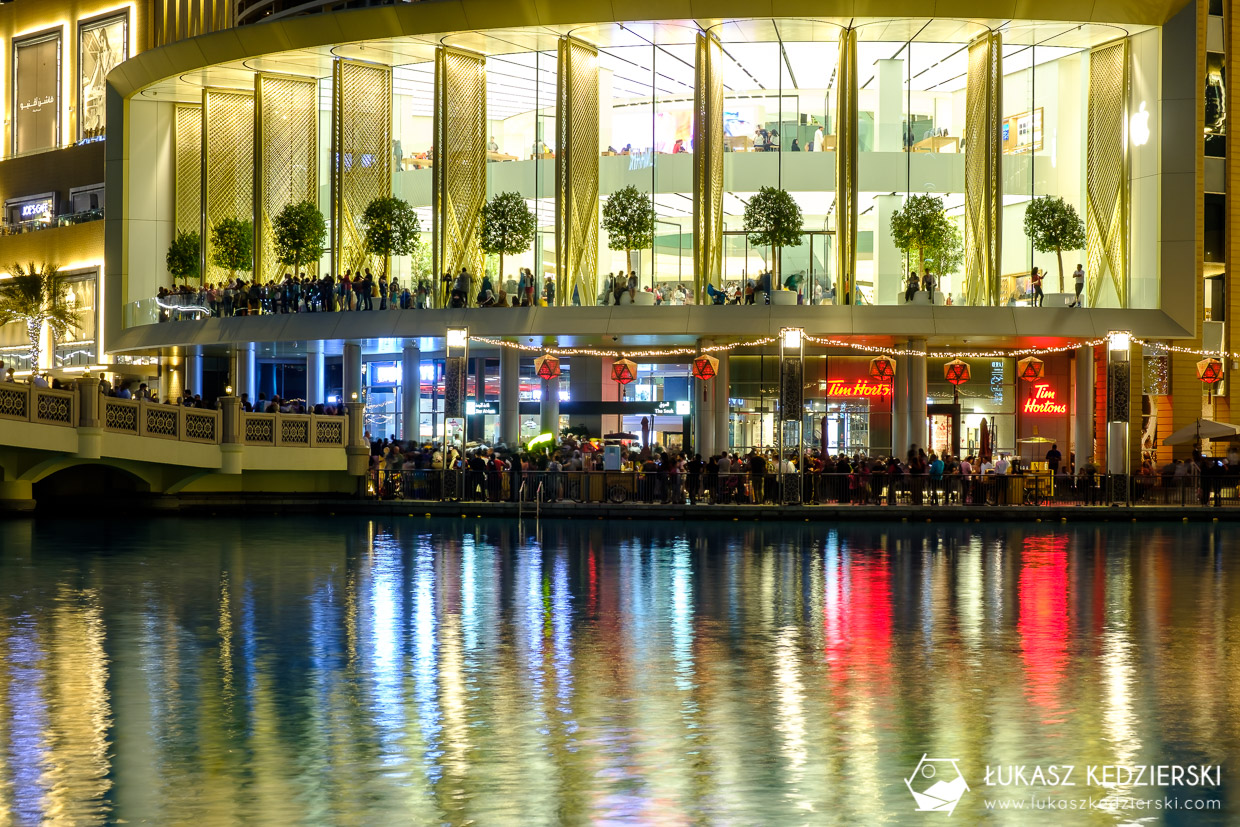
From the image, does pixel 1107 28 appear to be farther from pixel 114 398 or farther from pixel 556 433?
pixel 114 398

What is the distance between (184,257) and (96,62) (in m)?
13.8

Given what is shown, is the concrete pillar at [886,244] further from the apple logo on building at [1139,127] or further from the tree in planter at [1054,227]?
the apple logo on building at [1139,127]

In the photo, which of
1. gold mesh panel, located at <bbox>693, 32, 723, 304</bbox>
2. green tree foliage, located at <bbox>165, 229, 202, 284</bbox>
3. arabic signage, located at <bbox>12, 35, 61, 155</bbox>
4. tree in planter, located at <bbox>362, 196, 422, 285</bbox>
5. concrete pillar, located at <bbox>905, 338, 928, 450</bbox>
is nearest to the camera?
concrete pillar, located at <bbox>905, 338, 928, 450</bbox>

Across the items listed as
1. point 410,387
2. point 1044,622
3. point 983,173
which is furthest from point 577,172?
point 1044,622

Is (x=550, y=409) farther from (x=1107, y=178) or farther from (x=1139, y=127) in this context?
(x=1139, y=127)

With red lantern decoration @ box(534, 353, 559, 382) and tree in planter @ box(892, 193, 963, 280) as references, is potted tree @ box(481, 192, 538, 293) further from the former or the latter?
tree in planter @ box(892, 193, 963, 280)

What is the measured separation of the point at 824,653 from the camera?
1434 centimetres

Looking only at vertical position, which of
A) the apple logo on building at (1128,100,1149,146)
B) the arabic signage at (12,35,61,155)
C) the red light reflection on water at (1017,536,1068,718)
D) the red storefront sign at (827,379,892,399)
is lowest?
the red light reflection on water at (1017,536,1068,718)

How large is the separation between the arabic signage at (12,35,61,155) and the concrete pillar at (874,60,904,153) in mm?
34172

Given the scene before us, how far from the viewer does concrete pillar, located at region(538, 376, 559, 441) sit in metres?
45.8

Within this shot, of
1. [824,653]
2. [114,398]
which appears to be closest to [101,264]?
[114,398]

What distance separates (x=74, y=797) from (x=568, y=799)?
299cm

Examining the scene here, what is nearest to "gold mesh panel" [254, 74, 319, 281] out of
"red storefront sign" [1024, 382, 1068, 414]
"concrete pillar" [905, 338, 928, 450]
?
"concrete pillar" [905, 338, 928, 450]

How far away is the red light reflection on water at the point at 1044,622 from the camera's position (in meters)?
12.6
